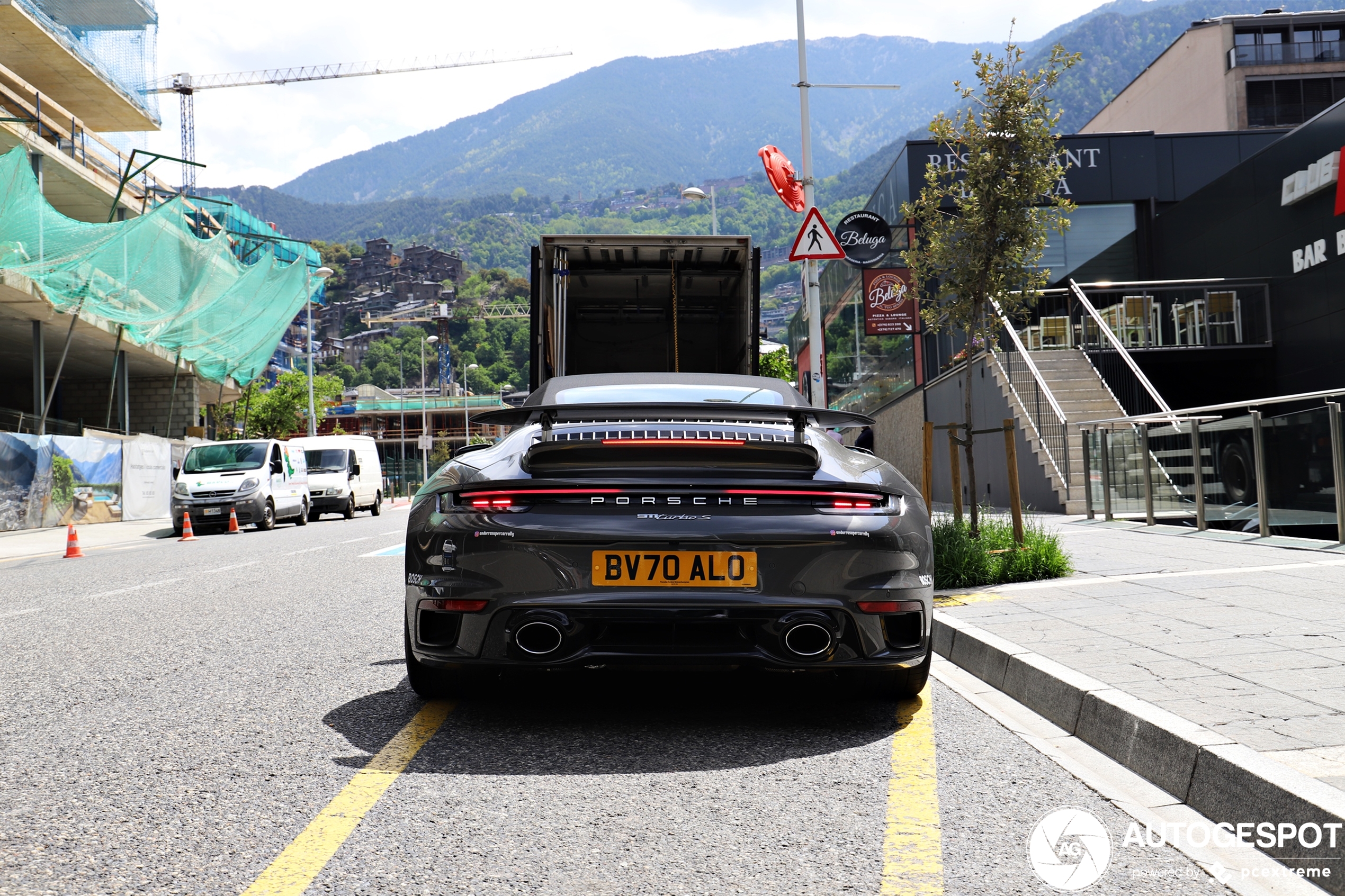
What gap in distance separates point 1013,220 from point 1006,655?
535 centimetres

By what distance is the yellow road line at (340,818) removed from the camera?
2709 millimetres

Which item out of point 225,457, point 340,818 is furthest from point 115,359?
point 340,818

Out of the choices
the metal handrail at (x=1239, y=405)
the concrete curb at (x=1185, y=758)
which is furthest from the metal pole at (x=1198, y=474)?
the concrete curb at (x=1185, y=758)

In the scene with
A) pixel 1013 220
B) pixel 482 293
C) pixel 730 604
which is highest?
pixel 482 293

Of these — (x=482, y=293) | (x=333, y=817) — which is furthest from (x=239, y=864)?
(x=482, y=293)

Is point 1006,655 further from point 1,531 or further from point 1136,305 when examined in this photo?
point 1,531

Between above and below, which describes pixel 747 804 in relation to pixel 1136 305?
Answer: below

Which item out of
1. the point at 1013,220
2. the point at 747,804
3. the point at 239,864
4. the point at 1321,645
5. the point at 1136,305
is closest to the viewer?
the point at 239,864

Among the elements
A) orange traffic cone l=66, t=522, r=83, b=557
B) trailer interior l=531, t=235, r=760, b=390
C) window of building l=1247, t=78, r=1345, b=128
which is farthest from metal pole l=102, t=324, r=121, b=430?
window of building l=1247, t=78, r=1345, b=128

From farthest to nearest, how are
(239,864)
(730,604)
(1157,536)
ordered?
(1157,536)
(730,604)
(239,864)

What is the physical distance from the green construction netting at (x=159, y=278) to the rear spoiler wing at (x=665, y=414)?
2311cm

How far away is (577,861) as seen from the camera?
284 cm

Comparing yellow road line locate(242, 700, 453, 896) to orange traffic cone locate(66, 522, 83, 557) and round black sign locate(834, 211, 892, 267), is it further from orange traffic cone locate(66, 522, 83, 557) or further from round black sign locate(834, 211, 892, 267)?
round black sign locate(834, 211, 892, 267)

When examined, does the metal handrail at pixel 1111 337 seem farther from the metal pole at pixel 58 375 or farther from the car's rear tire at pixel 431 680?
the metal pole at pixel 58 375
